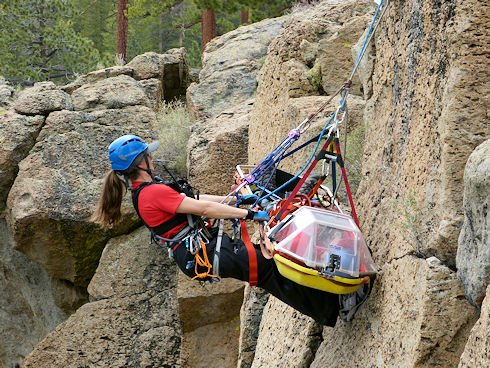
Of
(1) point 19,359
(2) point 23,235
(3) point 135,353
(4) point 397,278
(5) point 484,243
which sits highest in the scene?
(5) point 484,243

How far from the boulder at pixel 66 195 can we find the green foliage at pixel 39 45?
1014cm

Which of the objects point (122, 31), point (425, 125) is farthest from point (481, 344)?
point (122, 31)

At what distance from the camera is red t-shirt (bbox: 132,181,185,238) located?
4805 mm

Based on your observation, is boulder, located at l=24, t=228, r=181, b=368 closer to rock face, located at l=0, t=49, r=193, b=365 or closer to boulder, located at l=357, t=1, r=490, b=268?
rock face, located at l=0, t=49, r=193, b=365

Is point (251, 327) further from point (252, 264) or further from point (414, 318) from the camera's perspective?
point (414, 318)

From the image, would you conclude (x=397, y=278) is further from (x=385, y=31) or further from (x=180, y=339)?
(x=180, y=339)

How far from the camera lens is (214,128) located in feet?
34.2

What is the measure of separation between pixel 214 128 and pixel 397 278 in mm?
6950

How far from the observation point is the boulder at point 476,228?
2943mm

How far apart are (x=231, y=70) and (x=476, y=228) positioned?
11.1m

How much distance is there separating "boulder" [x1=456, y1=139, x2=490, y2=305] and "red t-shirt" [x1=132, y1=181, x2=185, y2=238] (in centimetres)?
234

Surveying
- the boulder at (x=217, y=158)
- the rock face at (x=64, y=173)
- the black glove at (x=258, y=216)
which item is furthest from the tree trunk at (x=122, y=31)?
the black glove at (x=258, y=216)

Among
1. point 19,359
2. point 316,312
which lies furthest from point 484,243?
point 19,359

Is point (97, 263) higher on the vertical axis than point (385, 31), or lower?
lower
